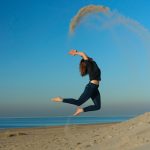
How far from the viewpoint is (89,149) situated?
2275cm

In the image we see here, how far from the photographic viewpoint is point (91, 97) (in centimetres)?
1532

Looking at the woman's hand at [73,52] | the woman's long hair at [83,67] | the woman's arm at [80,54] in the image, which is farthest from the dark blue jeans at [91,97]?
the woman's hand at [73,52]

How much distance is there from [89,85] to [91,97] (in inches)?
16.1

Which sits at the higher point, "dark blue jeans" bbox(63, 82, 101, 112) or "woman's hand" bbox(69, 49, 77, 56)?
"woman's hand" bbox(69, 49, 77, 56)

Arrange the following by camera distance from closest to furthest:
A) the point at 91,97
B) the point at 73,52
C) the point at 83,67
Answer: the point at 73,52 → the point at 83,67 → the point at 91,97

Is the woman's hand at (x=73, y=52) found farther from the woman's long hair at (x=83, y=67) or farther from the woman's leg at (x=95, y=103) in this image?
the woman's leg at (x=95, y=103)

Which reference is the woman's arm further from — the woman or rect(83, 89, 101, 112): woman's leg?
rect(83, 89, 101, 112): woman's leg

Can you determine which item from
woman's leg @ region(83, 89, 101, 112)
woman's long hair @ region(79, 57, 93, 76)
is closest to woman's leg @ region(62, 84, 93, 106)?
woman's leg @ region(83, 89, 101, 112)

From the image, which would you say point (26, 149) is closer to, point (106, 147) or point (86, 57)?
point (106, 147)

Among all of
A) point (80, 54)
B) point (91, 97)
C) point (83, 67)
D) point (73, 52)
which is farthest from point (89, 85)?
point (73, 52)

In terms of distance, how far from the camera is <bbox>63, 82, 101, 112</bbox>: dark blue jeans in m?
15.1

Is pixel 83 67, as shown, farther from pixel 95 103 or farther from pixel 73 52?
pixel 95 103

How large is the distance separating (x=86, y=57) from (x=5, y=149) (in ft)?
45.2

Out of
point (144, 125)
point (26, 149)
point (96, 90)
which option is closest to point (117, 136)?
point (144, 125)
